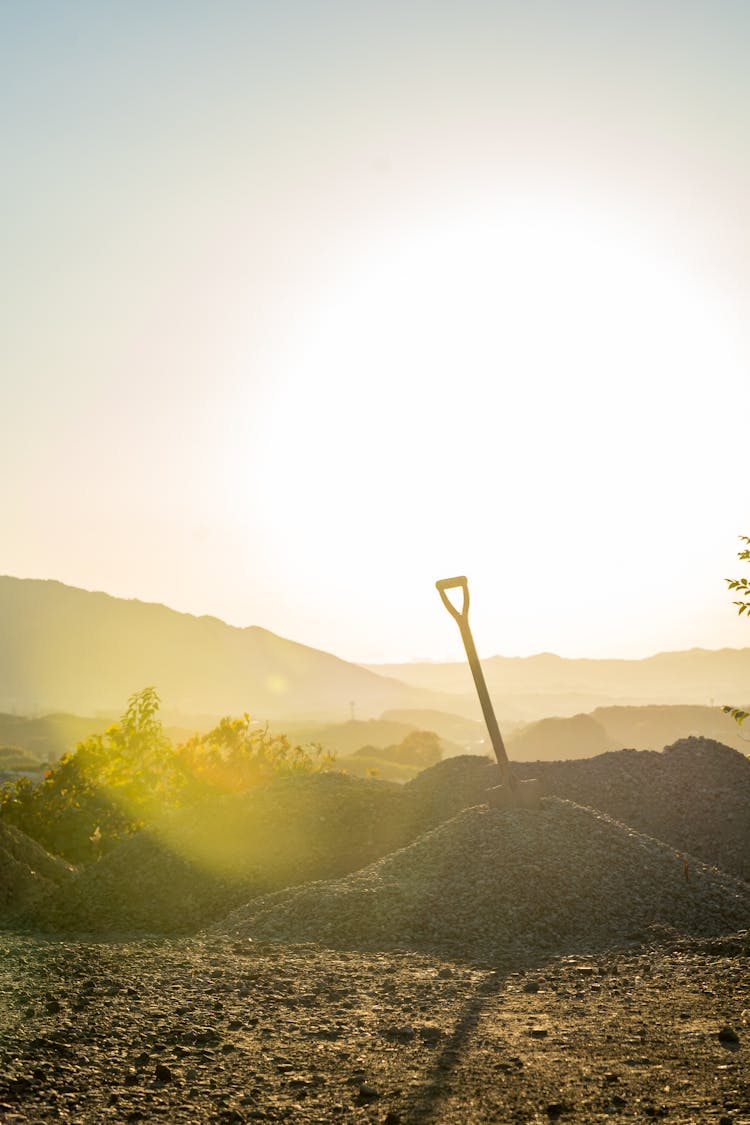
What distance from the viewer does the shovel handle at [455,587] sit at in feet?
39.0

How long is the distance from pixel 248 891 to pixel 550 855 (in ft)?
15.6

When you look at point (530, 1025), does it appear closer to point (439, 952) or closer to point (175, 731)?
point (439, 952)

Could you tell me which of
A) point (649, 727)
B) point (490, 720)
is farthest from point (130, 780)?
point (649, 727)

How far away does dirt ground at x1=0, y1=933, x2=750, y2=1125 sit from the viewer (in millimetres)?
5070

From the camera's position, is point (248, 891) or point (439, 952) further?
point (248, 891)

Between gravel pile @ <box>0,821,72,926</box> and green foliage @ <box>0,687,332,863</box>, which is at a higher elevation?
green foliage @ <box>0,687,332,863</box>

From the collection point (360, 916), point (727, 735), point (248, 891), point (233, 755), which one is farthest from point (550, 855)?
point (727, 735)

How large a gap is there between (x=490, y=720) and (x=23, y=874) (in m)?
7.89

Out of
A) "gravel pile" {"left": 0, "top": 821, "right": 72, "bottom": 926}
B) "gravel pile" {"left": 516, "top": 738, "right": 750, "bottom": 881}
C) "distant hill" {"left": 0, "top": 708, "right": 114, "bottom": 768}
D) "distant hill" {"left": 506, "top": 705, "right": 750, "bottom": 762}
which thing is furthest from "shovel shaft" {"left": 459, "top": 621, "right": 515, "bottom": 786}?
"distant hill" {"left": 0, "top": 708, "right": 114, "bottom": 768}

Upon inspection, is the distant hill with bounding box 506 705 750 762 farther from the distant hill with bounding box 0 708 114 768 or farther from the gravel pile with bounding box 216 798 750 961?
the gravel pile with bounding box 216 798 750 961

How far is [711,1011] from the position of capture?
6672 millimetres

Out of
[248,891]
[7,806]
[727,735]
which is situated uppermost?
[7,806]

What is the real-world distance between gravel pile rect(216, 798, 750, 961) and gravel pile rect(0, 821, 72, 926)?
3536 mm

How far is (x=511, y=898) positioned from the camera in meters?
10.5
